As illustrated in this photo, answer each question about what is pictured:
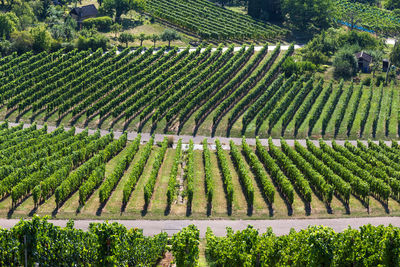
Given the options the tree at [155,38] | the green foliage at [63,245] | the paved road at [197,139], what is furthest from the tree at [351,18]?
the green foliage at [63,245]

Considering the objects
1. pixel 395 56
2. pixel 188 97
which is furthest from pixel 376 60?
pixel 188 97

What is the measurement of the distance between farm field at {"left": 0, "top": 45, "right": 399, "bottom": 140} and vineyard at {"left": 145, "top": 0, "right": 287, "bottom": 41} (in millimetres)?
20508

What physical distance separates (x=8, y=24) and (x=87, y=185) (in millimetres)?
80848

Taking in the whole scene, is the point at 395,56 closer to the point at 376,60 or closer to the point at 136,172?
the point at 376,60

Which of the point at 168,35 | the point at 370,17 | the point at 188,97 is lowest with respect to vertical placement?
the point at 188,97

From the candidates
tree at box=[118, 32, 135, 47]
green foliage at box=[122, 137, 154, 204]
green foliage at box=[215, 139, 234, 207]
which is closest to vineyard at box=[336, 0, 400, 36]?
tree at box=[118, 32, 135, 47]

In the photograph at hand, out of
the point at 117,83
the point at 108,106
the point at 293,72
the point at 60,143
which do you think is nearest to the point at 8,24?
the point at 117,83

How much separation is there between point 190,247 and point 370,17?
149m

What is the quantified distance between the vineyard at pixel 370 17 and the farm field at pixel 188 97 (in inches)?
2244

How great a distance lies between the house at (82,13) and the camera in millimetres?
138875

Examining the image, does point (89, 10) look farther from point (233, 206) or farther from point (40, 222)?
point (40, 222)

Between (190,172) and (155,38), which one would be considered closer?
(190,172)

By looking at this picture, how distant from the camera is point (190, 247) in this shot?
4041cm

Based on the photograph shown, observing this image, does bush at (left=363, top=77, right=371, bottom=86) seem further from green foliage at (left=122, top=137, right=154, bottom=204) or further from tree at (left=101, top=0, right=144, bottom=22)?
tree at (left=101, top=0, right=144, bottom=22)
